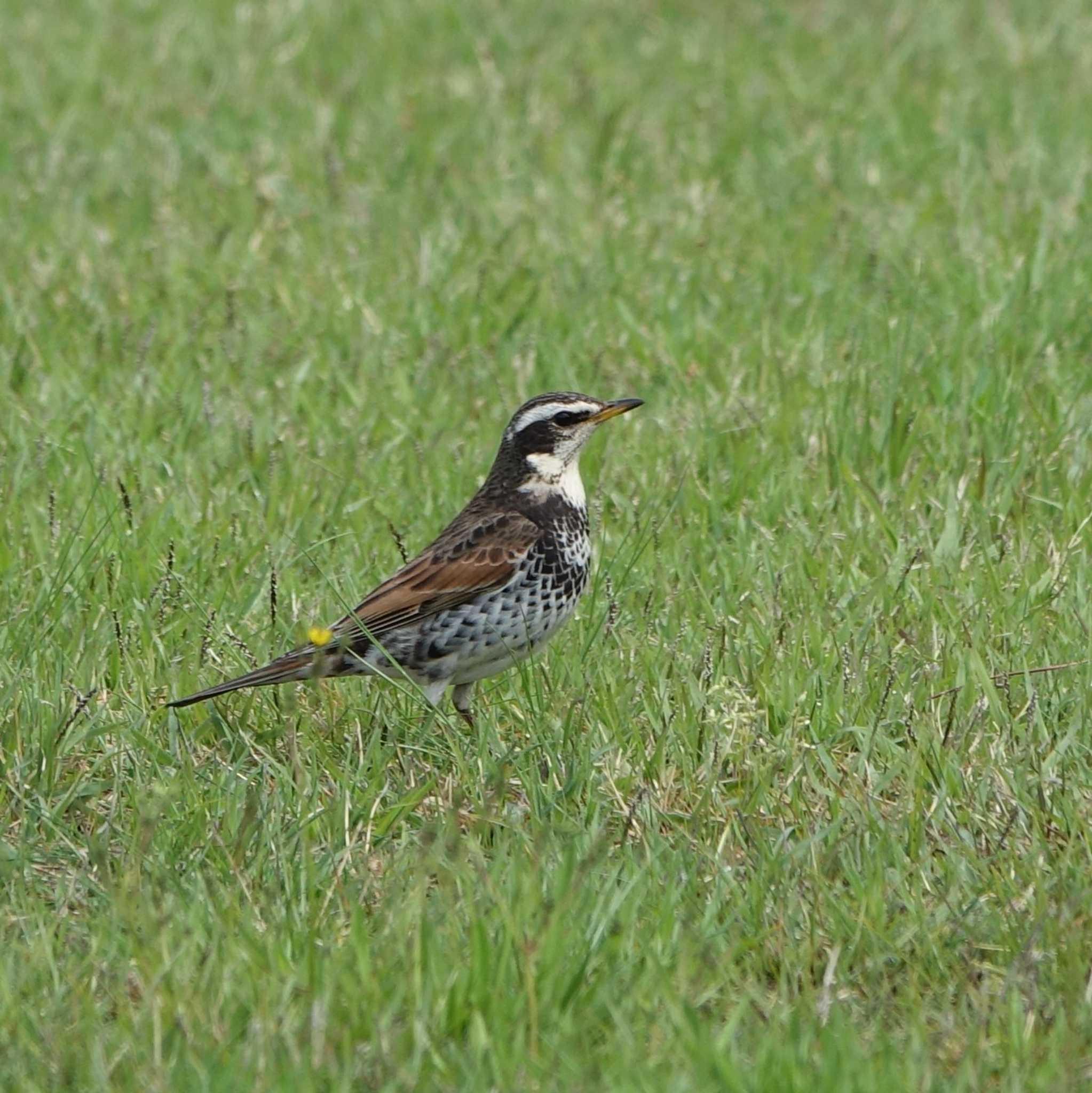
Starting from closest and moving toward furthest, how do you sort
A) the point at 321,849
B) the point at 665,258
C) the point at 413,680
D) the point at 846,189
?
the point at 321,849
the point at 413,680
the point at 665,258
the point at 846,189

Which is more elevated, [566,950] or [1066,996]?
[566,950]

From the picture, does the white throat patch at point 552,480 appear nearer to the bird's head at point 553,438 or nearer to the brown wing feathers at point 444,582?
the bird's head at point 553,438

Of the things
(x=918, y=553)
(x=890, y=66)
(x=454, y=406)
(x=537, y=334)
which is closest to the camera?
(x=918, y=553)

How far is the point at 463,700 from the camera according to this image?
6.07m

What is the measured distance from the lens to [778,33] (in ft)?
45.4

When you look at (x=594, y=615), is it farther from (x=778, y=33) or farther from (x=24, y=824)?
(x=778, y=33)

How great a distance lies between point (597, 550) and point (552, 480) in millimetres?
793

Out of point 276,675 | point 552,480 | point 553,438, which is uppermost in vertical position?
point 553,438

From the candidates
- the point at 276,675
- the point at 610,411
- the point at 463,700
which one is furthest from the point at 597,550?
the point at 276,675

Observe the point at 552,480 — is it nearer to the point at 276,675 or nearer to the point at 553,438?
the point at 553,438

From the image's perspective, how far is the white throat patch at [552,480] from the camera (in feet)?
20.5

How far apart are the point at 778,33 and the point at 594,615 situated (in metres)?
8.37

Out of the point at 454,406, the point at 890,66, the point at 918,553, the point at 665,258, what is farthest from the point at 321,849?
the point at 890,66

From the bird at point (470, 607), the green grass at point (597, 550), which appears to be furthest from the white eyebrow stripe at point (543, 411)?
the green grass at point (597, 550)
